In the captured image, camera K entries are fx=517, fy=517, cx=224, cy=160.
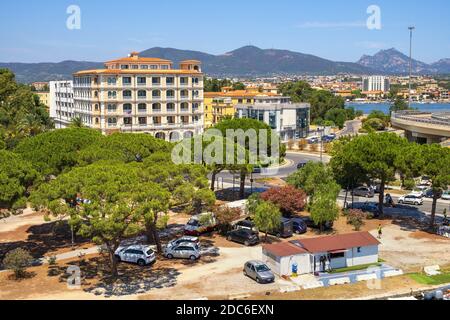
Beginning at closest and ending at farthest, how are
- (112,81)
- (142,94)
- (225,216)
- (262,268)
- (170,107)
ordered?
(262,268), (225,216), (112,81), (142,94), (170,107)

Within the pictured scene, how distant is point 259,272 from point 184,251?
579 centimetres

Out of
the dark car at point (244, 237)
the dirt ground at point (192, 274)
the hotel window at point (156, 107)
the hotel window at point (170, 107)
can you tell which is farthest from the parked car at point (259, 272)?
the hotel window at point (170, 107)

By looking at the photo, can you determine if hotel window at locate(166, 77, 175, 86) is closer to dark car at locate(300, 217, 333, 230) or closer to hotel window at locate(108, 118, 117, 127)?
hotel window at locate(108, 118, 117, 127)

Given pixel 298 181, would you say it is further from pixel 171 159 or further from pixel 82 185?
pixel 82 185

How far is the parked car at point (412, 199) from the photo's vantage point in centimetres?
4550

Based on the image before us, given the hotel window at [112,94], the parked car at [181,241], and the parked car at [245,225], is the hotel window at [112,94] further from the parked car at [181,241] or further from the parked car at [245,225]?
the parked car at [181,241]

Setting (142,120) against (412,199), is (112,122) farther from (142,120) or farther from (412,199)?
(412,199)

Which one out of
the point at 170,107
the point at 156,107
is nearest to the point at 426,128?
the point at 170,107

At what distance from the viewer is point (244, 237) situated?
33.6m

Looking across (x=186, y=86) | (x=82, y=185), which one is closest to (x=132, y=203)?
(x=82, y=185)

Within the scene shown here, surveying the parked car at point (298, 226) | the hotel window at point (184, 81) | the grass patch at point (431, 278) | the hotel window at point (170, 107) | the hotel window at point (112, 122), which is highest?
the hotel window at point (184, 81)

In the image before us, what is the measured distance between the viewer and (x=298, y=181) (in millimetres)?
40781

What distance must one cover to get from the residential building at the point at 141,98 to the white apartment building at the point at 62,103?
9.48 metres
